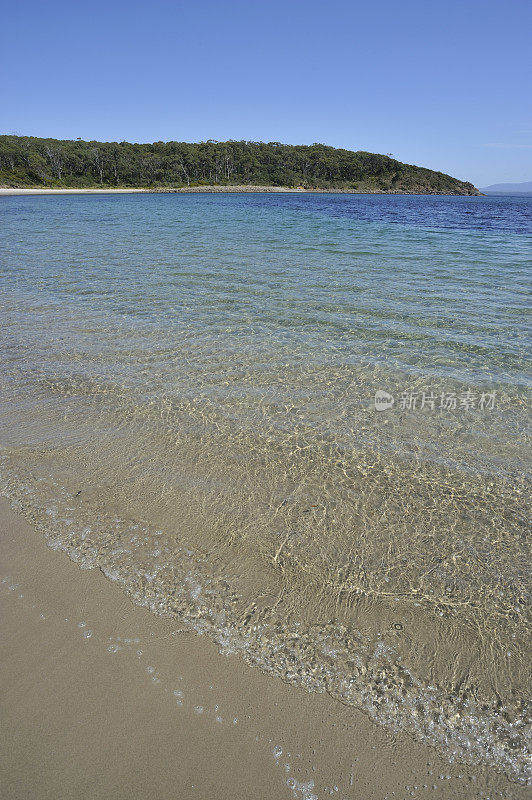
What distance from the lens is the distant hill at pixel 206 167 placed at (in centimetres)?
9744

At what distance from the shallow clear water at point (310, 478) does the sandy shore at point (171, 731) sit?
121 millimetres

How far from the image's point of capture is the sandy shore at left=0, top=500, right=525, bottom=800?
172cm

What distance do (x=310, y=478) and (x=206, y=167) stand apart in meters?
133

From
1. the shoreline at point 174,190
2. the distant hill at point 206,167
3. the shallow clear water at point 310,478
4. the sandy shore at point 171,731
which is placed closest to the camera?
the sandy shore at point 171,731

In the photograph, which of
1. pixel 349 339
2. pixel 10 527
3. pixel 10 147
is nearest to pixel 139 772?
pixel 10 527

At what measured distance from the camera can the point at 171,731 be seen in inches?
74.0

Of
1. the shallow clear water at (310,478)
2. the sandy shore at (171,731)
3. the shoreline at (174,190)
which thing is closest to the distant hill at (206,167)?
the shoreline at (174,190)

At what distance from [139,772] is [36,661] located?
765mm

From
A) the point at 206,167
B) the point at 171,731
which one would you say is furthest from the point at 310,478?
the point at 206,167

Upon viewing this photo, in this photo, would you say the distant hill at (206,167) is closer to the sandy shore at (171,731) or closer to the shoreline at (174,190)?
the shoreline at (174,190)

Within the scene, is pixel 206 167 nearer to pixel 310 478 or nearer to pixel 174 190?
pixel 174 190

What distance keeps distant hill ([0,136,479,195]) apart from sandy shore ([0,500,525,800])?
318ft

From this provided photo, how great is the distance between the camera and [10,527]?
3.04 metres

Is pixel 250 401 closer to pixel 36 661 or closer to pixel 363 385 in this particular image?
pixel 363 385
